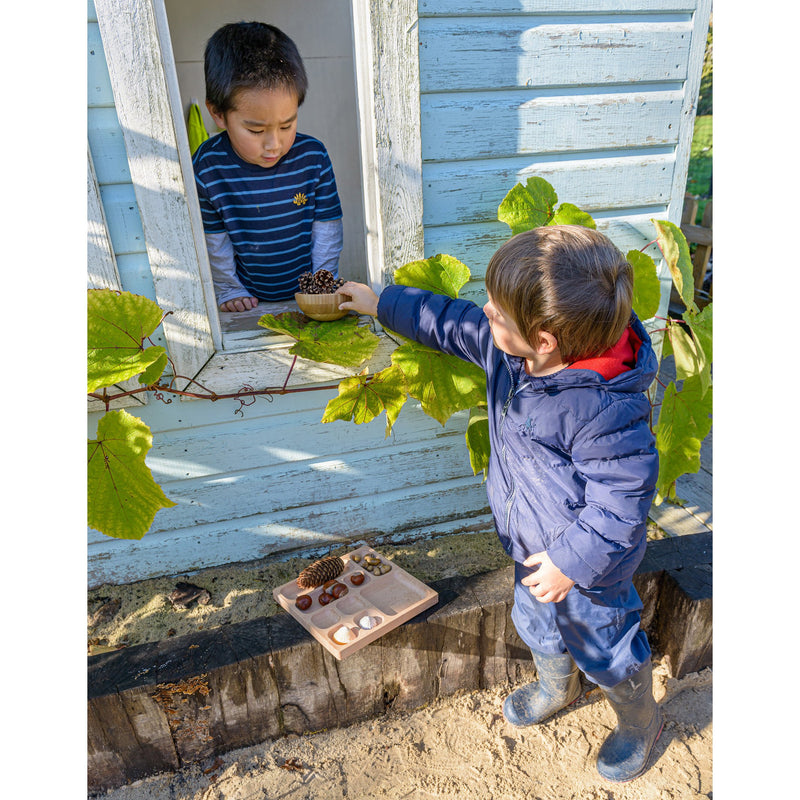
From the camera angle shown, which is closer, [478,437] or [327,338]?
[327,338]

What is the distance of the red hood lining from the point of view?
129 cm

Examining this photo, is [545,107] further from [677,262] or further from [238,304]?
[238,304]

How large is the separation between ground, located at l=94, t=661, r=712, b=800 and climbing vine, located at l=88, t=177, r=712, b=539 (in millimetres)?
719

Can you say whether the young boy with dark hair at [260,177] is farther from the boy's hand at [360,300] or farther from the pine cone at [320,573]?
the pine cone at [320,573]

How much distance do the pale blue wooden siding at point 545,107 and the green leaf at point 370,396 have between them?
500 millimetres

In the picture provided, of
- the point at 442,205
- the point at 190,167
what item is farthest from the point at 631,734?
the point at 190,167

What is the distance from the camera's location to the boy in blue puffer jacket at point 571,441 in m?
1.24

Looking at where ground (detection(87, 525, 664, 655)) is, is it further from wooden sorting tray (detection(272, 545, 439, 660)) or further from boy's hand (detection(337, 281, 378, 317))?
boy's hand (detection(337, 281, 378, 317))

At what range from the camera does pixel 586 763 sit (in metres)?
1.73

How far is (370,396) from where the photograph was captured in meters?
1.88

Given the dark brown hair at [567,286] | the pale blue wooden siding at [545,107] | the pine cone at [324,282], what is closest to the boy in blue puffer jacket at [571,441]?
the dark brown hair at [567,286]

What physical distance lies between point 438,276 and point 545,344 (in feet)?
2.09

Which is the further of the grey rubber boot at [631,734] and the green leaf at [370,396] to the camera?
the green leaf at [370,396]

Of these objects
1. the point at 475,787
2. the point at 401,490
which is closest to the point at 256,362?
the point at 401,490
